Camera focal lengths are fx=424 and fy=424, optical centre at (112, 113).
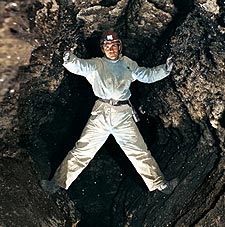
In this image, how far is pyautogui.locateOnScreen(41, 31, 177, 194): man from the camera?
17.1 ft

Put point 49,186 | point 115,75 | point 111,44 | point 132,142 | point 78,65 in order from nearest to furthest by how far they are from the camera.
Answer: point 78,65, point 111,44, point 115,75, point 132,142, point 49,186

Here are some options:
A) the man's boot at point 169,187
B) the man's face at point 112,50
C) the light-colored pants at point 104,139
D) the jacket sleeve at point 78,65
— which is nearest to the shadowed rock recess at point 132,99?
the man's boot at point 169,187

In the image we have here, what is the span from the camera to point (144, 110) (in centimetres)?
707

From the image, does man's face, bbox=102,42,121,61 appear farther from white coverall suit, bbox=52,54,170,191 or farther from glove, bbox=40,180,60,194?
glove, bbox=40,180,60,194

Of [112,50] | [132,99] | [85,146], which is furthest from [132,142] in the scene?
[132,99]

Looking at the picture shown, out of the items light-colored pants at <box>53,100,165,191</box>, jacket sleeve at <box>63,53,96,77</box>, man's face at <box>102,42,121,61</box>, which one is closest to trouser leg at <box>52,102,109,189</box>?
light-colored pants at <box>53,100,165,191</box>

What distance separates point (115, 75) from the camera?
17.2 ft

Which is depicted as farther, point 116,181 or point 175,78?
point 116,181

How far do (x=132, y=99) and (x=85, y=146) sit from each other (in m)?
2.22

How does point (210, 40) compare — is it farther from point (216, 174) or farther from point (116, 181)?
point (116, 181)

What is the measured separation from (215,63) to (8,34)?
8.32 feet

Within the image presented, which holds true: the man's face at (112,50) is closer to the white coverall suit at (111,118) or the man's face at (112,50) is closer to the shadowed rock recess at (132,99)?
the white coverall suit at (111,118)

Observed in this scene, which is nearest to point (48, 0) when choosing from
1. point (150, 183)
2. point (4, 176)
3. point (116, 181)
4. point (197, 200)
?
point (4, 176)

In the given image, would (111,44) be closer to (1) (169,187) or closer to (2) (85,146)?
(2) (85,146)
